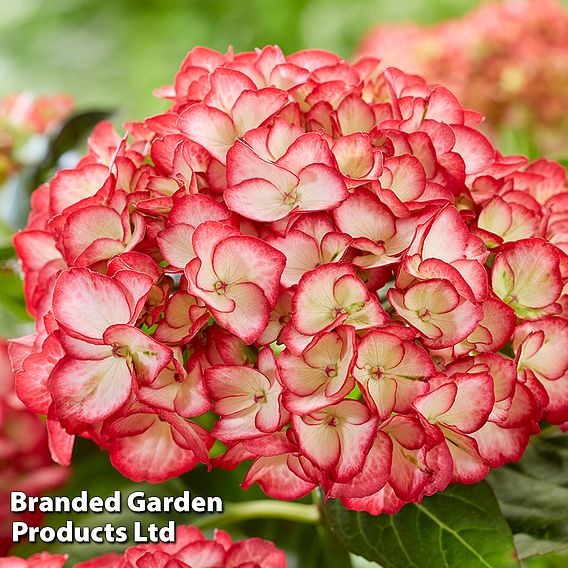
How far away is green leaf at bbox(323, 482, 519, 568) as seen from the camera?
412mm

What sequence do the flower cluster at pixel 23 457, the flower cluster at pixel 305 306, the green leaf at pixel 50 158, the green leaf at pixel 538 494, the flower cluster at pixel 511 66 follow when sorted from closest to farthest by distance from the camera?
the flower cluster at pixel 305 306, the green leaf at pixel 538 494, the flower cluster at pixel 23 457, the green leaf at pixel 50 158, the flower cluster at pixel 511 66

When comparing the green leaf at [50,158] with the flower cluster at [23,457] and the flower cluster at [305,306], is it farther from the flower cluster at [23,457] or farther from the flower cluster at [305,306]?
the flower cluster at [305,306]

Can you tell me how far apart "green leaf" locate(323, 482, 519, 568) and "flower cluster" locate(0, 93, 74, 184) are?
1.65 feet

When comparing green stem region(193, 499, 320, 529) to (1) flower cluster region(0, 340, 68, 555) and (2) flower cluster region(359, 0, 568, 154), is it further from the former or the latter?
(2) flower cluster region(359, 0, 568, 154)

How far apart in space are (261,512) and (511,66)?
672 mm

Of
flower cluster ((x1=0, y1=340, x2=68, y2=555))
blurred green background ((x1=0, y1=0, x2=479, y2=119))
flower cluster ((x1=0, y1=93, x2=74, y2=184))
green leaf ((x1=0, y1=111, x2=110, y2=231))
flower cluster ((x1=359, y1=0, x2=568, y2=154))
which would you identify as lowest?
flower cluster ((x1=0, y1=340, x2=68, y2=555))

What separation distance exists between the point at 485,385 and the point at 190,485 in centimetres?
32

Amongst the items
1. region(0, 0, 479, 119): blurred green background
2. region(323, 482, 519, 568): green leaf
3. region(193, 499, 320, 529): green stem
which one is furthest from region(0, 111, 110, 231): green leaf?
region(0, 0, 479, 119): blurred green background

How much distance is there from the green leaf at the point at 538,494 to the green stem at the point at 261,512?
0.42 feet

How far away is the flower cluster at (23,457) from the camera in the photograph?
0.61 metres

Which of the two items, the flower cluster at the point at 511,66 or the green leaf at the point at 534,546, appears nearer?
the green leaf at the point at 534,546

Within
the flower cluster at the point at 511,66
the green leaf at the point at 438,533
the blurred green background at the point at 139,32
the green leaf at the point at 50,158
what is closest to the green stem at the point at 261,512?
the green leaf at the point at 438,533

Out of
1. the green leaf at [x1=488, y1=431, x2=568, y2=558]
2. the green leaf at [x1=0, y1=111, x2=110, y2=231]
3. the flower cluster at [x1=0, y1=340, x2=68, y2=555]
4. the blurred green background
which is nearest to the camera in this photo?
the green leaf at [x1=488, y1=431, x2=568, y2=558]

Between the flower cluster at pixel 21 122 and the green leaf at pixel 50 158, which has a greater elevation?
the flower cluster at pixel 21 122
